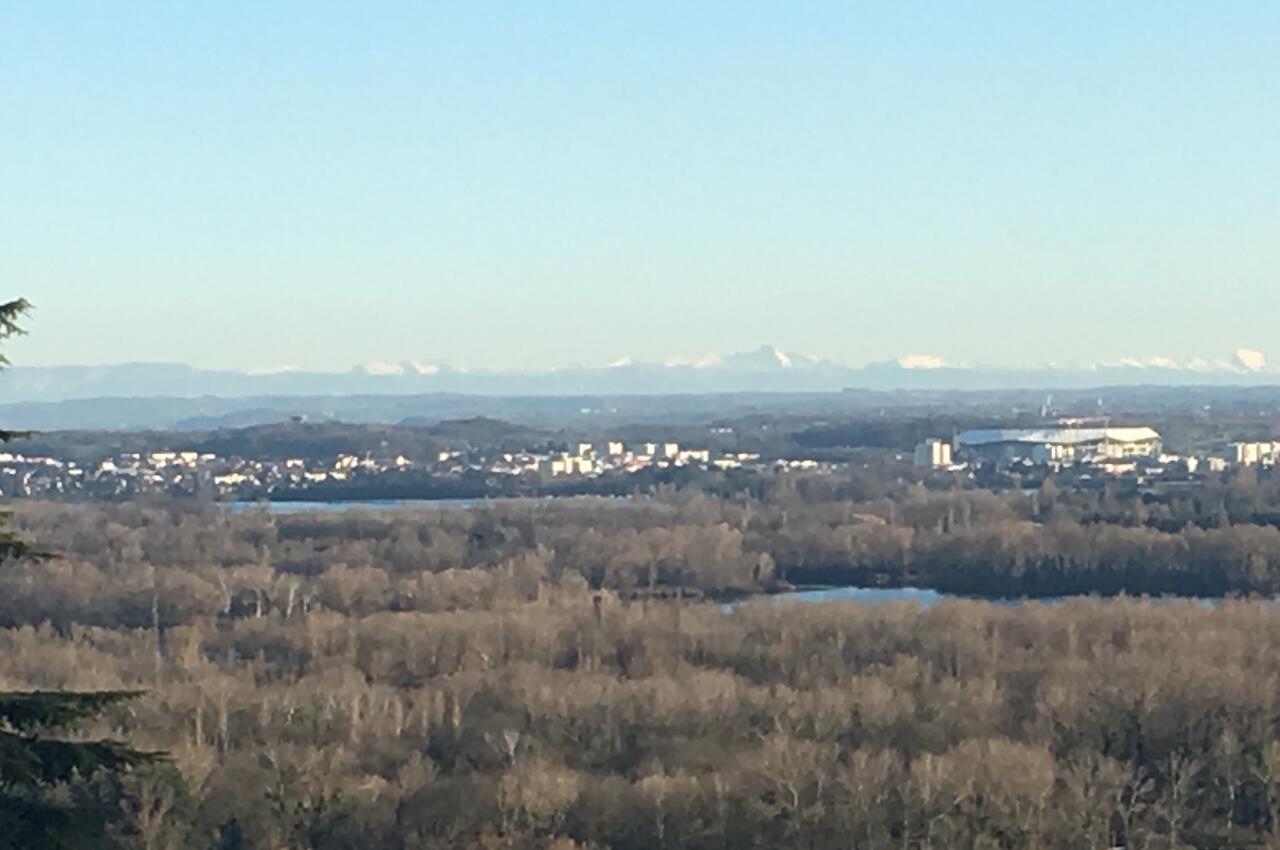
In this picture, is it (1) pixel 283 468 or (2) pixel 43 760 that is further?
(1) pixel 283 468

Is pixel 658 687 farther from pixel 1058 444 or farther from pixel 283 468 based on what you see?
pixel 1058 444

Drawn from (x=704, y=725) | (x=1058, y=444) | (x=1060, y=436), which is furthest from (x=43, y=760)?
(x=1060, y=436)

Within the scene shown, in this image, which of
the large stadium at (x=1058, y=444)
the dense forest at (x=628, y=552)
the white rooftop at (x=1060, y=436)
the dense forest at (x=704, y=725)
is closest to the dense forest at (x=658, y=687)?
the dense forest at (x=704, y=725)

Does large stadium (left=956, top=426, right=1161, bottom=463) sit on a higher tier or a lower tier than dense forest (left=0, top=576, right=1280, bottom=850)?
higher

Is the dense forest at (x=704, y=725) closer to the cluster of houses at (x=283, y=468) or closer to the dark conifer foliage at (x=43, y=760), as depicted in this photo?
the dark conifer foliage at (x=43, y=760)

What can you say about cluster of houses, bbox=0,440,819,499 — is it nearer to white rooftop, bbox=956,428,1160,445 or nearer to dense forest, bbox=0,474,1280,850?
white rooftop, bbox=956,428,1160,445

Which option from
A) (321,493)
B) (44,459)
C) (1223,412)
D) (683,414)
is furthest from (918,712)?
(683,414)

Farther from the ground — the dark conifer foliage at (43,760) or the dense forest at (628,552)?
the dark conifer foliage at (43,760)

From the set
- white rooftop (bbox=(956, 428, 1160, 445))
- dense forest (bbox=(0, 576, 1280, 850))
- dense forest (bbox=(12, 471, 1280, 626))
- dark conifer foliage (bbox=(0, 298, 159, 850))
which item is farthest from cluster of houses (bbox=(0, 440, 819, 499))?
dark conifer foliage (bbox=(0, 298, 159, 850))

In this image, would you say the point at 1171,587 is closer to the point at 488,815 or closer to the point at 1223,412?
the point at 488,815
